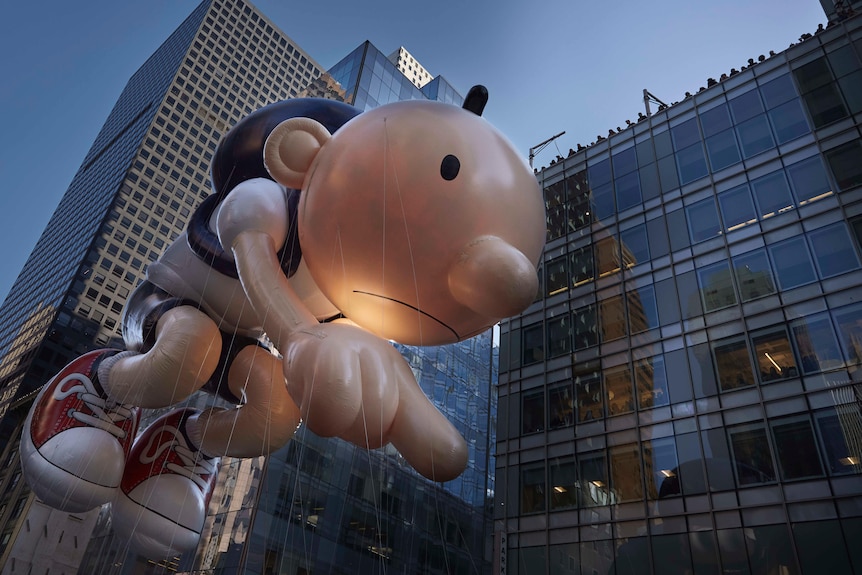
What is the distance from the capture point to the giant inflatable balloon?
11.3ft

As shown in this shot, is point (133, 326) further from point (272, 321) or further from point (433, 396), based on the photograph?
point (433, 396)

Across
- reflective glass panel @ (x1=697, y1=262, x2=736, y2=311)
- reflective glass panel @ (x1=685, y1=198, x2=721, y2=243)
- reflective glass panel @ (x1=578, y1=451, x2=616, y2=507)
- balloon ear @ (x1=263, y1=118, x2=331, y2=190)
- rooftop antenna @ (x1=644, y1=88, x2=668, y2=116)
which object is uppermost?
rooftop antenna @ (x1=644, y1=88, x2=668, y2=116)

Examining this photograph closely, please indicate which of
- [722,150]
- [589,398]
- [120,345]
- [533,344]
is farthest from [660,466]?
[120,345]

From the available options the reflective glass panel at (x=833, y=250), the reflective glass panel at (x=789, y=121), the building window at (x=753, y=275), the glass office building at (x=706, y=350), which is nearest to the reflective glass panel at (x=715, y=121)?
the glass office building at (x=706, y=350)

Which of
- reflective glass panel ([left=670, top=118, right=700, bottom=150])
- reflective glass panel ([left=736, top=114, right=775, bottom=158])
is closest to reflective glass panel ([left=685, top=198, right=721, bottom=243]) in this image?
reflective glass panel ([left=736, top=114, right=775, bottom=158])

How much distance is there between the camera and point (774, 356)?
40.8 ft

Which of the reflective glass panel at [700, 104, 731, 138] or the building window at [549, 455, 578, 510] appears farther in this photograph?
the reflective glass panel at [700, 104, 731, 138]

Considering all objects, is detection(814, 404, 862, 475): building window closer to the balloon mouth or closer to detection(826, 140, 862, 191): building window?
detection(826, 140, 862, 191): building window

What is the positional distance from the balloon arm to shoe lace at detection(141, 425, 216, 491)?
7.97 ft

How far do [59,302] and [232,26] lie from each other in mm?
33232

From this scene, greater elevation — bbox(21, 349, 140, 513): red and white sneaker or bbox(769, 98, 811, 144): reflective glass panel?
bbox(769, 98, 811, 144): reflective glass panel

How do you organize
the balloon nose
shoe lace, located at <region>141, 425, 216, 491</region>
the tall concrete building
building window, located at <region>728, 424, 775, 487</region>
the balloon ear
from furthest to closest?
the tall concrete building, building window, located at <region>728, 424, 775, 487</region>, shoe lace, located at <region>141, 425, 216, 491</region>, the balloon ear, the balloon nose

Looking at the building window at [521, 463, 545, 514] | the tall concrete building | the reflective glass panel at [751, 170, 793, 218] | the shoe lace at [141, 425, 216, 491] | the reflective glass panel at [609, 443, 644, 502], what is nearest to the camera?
the shoe lace at [141, 425, 216, 491]

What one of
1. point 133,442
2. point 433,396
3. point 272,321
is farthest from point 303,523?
point 272,321
